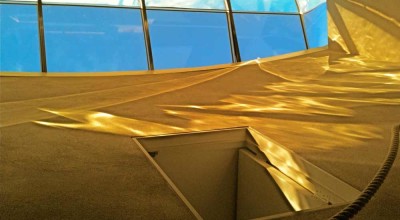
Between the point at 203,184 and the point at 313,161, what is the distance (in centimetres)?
100

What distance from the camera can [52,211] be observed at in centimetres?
113

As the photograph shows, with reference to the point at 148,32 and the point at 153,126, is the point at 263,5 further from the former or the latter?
the point at 153,126

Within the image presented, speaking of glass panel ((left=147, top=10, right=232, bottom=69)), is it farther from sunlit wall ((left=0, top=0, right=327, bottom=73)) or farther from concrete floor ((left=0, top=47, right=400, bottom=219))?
concrete floor ((left=0, top=47, right=400, bottom=219))

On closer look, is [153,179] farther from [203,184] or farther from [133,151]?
[203,184]

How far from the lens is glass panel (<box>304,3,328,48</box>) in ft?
21.5

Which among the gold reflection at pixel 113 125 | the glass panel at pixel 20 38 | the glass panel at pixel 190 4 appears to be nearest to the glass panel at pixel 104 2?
the glass panel at pixel 190 4

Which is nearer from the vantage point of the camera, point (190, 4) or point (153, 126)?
point (153, 126)

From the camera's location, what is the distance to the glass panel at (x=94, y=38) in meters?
5.89

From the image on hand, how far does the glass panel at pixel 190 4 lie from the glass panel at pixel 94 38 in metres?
0.38

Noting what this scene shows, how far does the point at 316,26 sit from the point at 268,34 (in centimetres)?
103

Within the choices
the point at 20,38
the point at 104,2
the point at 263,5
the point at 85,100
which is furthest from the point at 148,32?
the point at 85,100

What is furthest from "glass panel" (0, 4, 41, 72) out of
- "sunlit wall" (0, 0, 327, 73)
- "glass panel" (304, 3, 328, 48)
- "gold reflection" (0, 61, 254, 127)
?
"glass panel" (304, 3, 328, 48)

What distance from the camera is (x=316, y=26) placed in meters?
6.98

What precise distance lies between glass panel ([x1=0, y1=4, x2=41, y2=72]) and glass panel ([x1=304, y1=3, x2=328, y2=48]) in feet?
17.6
